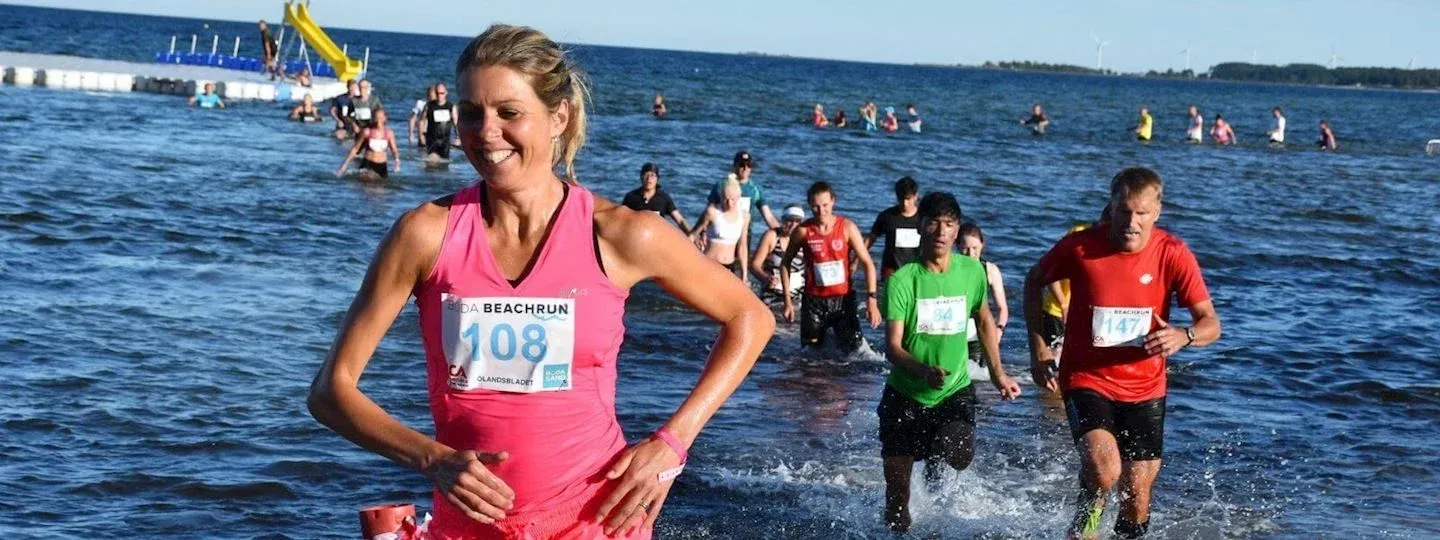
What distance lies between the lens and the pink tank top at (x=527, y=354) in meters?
2.87

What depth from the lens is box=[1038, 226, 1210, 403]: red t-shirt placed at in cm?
664

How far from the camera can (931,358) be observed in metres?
7.55

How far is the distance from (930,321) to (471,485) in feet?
16.2

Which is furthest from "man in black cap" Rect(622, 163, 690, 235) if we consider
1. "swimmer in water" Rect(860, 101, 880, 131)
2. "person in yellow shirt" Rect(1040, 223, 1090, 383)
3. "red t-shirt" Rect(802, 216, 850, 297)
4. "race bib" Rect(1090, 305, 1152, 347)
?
"swimmer in water" Rect(860, 101, 880, 131)

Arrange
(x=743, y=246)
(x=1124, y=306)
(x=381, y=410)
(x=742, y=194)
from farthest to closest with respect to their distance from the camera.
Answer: (x=742, y=194)
(x=743, y=246)
(x=1124, y=306)
(x=381, y=410)

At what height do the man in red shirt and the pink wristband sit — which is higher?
the pink wristband

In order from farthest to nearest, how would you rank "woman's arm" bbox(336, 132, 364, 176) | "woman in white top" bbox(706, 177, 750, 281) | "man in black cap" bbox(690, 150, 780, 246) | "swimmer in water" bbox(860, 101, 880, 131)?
"swimmer in water" bbox(860, 101, 880, 131) → "woman's arm" bbox(336, 132, 364, 176) → "man in black cap" bbox(690, 150, 780, 246) → "woman in white top" bbox(706, 177, 750, 281)

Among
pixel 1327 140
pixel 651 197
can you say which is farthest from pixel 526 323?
pixel 1327 140

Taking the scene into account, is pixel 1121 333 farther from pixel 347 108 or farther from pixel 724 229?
pixel 347 108

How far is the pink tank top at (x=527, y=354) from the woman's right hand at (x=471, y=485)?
0.09 metres

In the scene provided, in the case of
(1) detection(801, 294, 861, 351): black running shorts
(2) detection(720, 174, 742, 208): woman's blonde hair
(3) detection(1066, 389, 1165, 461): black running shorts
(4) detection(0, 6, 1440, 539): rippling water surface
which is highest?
(2) detection(720, 174, 742, 208): woman's blonde hair

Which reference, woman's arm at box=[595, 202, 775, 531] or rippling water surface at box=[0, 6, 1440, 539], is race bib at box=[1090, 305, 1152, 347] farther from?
woman's arm at box=[595, 202, 775, 531]

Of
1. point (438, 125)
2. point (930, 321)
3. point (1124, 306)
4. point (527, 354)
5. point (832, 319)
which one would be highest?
point (527, 354)

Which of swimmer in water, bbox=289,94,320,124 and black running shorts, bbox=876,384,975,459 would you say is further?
swimmer in water, bbox=289,94,320,124
